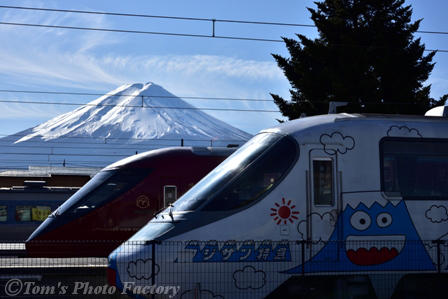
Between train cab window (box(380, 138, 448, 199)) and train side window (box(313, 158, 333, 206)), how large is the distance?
34.7 inches

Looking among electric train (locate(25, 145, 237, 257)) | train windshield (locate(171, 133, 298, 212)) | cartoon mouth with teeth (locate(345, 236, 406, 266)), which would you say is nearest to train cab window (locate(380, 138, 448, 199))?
cartoon mouth with teeth (locate(345, 236, 406, 266))

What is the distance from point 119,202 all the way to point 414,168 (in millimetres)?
7926

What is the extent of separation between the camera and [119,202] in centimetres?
1672

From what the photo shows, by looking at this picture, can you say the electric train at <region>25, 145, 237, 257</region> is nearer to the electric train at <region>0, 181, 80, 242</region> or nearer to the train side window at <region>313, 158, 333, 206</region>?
the train side window at <region>313, 158, 333, 206</region>

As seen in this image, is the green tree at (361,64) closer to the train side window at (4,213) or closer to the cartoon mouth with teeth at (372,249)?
the train side window at (4,213)

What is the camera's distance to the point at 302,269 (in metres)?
10.5

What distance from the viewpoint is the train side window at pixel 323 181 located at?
1091 centimetres

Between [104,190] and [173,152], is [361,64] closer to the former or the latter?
[173,152]

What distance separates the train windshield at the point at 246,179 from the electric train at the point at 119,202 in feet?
18.5

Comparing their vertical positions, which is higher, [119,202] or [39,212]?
[119,202]

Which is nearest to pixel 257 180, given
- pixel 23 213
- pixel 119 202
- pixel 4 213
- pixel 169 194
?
pixel 169 194

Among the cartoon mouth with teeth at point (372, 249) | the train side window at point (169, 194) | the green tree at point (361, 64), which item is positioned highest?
the green tree at point (361, 64)

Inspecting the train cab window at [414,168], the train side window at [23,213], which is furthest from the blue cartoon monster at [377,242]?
the train side window at [23,213]

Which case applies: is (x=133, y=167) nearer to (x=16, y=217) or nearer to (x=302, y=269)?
(x=302, y=269)
